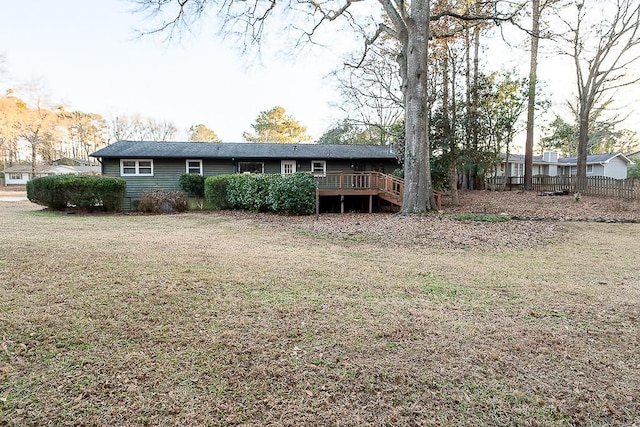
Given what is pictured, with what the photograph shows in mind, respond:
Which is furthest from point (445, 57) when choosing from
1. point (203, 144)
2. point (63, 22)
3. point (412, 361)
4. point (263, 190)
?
point (412, 361)

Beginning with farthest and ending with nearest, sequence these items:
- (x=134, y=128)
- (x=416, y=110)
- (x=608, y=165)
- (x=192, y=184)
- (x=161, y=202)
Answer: (x=134, y=128)
(x=608, y=165)
(x=192, y=184)
(x=161, y=202)
(x=416, y=110)

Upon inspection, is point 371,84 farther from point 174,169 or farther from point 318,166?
point 174,169

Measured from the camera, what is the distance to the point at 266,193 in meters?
13.7

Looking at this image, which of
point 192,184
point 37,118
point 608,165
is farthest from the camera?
point 37,118

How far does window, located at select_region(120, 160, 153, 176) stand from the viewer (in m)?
17.7

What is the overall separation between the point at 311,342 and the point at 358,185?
1279 centimetres

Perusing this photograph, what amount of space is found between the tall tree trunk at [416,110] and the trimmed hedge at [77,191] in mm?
11651

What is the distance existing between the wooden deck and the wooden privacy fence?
378 inches

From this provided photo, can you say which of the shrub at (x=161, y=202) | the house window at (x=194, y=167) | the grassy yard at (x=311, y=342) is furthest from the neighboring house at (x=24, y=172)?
the grassy yard at (x=311, y=342)

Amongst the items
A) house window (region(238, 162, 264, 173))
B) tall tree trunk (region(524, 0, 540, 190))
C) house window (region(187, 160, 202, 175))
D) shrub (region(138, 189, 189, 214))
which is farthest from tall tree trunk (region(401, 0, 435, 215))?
house window (region(187, 160, 202, 175))

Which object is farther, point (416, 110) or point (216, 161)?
point (216, 161)

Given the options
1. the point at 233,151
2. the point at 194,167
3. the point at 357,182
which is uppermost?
the point at 233,151

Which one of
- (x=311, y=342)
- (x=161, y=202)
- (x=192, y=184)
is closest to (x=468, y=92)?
(x=192, y=184)

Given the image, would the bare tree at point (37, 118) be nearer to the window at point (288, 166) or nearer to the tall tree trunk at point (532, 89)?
the window at point (288, 166)
